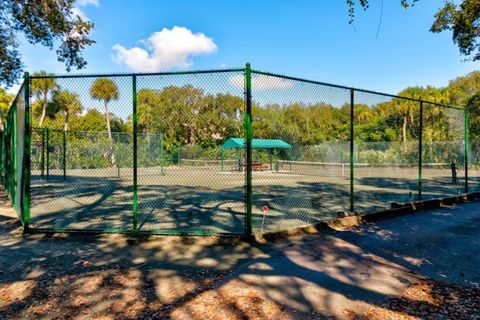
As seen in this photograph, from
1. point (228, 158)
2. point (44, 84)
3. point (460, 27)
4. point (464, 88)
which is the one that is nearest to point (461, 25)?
point (460, 27)

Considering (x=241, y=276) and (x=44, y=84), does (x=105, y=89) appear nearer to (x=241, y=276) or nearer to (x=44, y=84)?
(x=241, y=276)

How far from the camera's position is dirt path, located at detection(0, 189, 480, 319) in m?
3.26

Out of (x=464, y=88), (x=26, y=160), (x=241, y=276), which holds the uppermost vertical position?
(x=464, y=88)

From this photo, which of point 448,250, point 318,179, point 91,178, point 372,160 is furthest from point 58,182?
point 448,250

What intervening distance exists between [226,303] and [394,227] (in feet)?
15.3

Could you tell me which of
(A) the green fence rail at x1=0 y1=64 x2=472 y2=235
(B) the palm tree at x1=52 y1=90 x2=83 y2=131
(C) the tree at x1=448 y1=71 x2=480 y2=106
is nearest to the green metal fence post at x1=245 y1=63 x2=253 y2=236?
(A) the green fence rail at x1=0 y1=64 x2=472 y2=235

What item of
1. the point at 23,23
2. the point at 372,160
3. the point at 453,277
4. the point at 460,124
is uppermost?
the point at 23,23

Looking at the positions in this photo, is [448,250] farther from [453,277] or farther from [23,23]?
[23,23]

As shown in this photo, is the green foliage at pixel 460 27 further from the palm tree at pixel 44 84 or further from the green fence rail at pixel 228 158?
the palm tree at pixel 44 84

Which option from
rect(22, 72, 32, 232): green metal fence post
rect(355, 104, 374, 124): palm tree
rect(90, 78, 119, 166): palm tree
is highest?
rect(355, 104, 374, 124): palm tree

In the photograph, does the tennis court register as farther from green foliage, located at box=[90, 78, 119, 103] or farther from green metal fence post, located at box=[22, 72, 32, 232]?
green foliage, located at box=[90, 78, 119, 103]

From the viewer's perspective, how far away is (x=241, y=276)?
407 centimetres

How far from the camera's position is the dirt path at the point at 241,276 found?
326cm

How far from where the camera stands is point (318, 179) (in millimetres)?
16234
